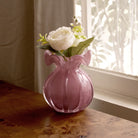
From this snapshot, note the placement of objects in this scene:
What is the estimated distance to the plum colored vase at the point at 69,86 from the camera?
4.19ft

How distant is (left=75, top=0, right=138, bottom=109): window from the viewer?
4.94ft

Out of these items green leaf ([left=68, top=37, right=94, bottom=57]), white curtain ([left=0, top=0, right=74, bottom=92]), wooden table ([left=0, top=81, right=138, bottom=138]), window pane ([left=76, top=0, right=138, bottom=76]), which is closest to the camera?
wooden table ([left=0, top=81, right=138, bottom=138])

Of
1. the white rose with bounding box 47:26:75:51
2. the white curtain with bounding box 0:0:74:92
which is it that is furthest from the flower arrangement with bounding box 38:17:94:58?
the white curtain with bounding box 0:0:74:92

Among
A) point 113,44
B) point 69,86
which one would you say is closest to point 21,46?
point 113,44

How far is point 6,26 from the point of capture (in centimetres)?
187

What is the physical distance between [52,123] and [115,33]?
0.58m

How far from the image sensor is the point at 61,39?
1212mm

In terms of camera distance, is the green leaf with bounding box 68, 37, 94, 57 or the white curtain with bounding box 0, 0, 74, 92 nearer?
the green leaf with bounding box 68, 37, 94, 57

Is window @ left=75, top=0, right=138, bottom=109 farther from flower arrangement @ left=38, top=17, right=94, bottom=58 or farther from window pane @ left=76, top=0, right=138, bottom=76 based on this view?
flower arrangement @ left=38, top=17, right=94, bottom=58

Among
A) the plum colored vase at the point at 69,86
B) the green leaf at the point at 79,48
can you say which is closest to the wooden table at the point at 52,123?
the plum colored vase at the point at 69,86

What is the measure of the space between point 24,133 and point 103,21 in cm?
74

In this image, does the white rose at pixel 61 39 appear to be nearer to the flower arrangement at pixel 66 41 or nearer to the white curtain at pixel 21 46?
the flower arrangement at pixel 66 41

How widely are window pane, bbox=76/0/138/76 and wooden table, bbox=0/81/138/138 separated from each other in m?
0.35

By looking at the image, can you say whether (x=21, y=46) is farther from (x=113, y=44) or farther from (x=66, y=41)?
(x=66, y=41)
